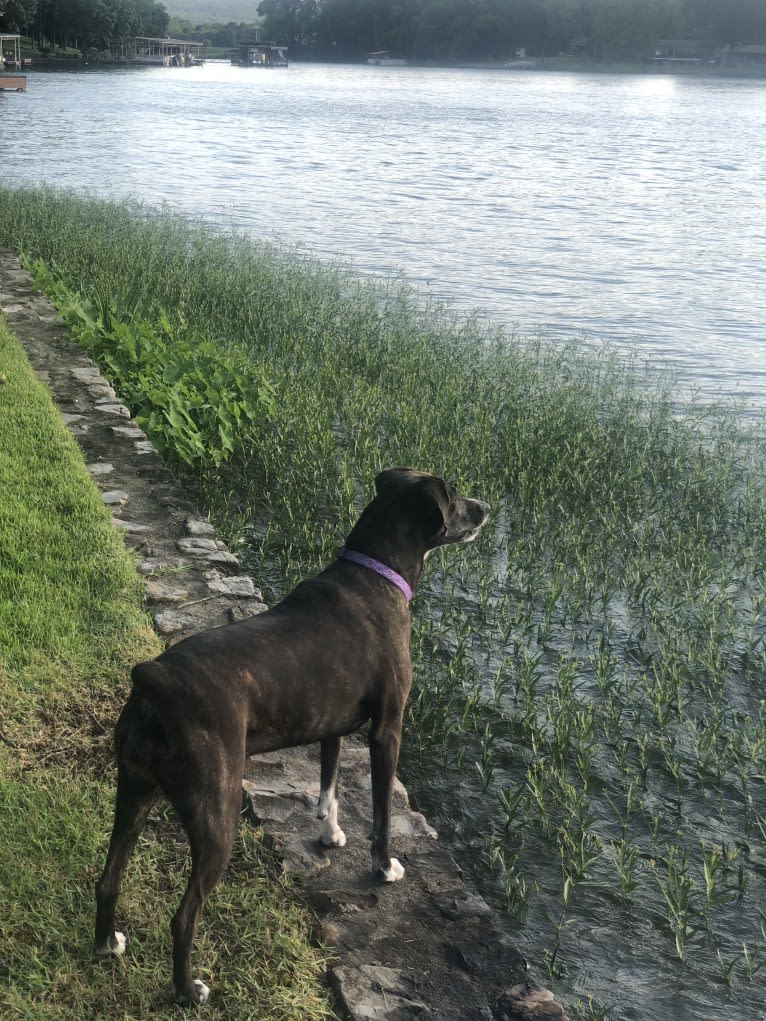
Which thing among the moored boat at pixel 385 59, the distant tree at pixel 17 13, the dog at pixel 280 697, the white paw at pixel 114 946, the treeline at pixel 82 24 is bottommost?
the white paw at pixel 114 946

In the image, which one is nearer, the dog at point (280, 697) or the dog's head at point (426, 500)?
the dog at point (280, 697)

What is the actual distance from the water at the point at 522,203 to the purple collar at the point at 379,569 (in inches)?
66.6

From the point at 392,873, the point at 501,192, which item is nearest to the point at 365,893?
the point at 392,873

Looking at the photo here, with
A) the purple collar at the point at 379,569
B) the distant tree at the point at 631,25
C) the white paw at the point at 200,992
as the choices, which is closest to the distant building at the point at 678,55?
the distant tree at the point at 631,25

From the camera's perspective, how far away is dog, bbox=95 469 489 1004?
2.79m

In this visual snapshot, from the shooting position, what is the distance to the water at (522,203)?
47.8 feet

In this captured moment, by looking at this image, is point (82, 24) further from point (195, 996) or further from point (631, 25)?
point (195, 996)

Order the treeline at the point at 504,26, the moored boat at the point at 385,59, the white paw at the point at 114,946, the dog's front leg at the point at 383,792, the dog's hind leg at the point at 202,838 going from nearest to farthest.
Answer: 1. the dog's hind leg at the point at 202,838
2. the white paw at the point at 114,946
3. the dog's front leg at the point at 383,792
4. the treeline at the point at 504,26
5. the moored boat at the point at 385,59

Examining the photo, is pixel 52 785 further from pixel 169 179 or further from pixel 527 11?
pixel 527 11

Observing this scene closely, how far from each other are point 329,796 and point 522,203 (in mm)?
28542

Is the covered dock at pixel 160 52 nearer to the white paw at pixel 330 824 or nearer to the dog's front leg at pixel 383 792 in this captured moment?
the white paw at pixel 330 824

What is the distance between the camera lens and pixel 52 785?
381cm

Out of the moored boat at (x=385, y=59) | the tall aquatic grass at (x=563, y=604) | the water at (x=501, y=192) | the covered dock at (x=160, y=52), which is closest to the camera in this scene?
the tall aquatic grass at (x=563, y=604)

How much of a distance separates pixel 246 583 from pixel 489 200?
26739 millimetres
